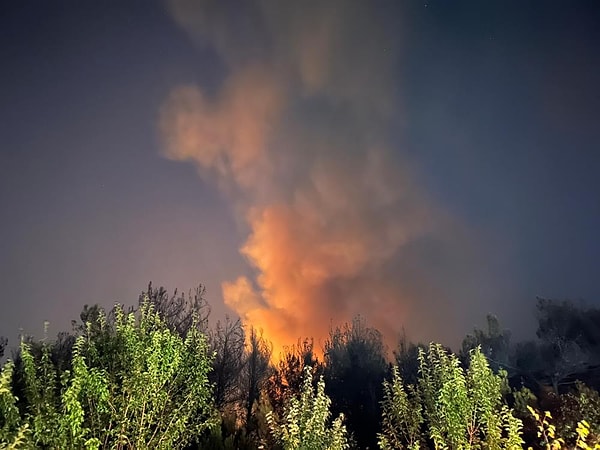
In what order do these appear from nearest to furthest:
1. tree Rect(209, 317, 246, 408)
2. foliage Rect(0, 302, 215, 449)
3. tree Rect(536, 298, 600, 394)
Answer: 1. foliage Rect(0, 302, 215, 449)
2. tree Rect(209, 317, 246, 408)
3. tree Rect(536, 298, 600, 394)

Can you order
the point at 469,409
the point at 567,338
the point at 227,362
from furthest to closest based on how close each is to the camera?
the point at 567,338, the point at 227,362, the point at 469,409

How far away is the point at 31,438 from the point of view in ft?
29.0

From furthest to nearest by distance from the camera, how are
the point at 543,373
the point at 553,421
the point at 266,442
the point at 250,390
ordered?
the point at 543,373, the point at 250,390, the point at 553,421, the point at 266,442

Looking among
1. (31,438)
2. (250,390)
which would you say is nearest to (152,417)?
(31,438)

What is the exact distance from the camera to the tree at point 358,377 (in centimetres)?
2992

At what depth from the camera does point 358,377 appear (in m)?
35.7

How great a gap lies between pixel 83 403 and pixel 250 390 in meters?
22.4

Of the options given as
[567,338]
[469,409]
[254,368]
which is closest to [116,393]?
[469,409]

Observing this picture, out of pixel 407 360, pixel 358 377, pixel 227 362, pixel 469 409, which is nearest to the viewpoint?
pixel 469 409

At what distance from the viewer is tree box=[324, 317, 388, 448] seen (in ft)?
98.2

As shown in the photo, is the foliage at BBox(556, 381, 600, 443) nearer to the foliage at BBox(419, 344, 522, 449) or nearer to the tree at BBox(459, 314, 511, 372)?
the foliage at BBox(419, 344, 522, 449)

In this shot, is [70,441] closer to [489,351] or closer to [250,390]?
[250,390]

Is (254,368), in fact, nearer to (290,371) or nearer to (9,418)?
(290,371)

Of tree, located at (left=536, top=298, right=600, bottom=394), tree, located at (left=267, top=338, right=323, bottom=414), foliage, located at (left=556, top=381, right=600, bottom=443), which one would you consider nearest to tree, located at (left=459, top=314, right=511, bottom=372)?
tree, located at (left=536, top=298, right=600, bottom=394)
